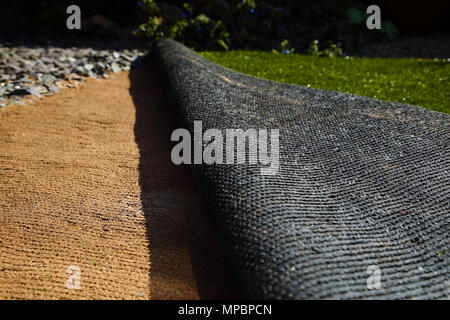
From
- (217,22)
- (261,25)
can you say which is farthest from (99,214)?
(261,25)

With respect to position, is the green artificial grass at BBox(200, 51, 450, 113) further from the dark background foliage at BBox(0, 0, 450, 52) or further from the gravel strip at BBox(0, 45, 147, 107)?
the gravel strip at BBox(0, 45, 147, 107)

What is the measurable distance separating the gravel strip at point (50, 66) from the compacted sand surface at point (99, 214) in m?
0.61

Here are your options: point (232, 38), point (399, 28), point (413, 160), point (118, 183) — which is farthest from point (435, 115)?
point (399, 28)

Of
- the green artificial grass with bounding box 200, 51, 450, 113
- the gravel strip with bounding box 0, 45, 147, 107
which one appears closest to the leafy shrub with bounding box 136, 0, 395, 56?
the green artificial grass with bounding box 200, 51, 450, 113

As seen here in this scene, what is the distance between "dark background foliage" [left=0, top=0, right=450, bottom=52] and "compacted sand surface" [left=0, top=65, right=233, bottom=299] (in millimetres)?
3938

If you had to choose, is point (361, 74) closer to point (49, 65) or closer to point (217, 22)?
point (217, 22)

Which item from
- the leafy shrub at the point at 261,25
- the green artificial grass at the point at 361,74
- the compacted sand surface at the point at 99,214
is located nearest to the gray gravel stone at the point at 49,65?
the compacted sand surface at the point at 99,214

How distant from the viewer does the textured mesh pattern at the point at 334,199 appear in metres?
1.47

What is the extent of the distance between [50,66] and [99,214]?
3.79 meters

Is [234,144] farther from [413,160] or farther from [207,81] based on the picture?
[207,81]

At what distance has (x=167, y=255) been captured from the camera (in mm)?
1976

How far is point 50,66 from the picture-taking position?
5215mm

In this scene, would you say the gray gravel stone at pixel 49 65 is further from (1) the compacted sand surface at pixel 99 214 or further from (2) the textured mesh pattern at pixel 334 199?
(2) the textured mesh pattern at pixel 334 199
